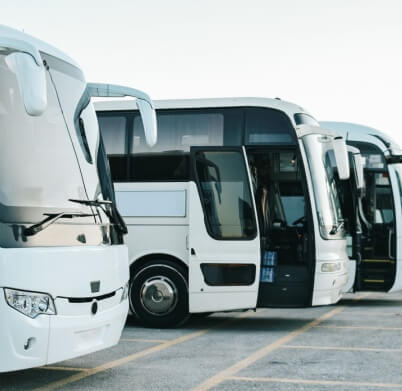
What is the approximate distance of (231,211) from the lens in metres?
13.1

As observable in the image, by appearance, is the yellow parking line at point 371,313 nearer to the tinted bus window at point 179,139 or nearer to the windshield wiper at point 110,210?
the tinted bus window at point 179,139

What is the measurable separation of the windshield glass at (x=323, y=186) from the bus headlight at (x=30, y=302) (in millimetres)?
6209

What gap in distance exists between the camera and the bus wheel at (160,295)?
43.5ft

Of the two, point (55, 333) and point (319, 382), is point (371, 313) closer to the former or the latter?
point (319, 382)

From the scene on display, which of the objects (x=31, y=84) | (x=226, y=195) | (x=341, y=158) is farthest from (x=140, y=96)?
(x=341, y=158)

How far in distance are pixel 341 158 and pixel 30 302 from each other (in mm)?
6847

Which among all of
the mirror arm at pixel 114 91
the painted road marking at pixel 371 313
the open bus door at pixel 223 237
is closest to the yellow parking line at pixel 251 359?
the open bus door at pixel 223 237

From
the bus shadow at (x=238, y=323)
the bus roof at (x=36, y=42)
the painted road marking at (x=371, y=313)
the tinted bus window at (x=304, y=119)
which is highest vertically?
the bus roof at (x=36, y=42)

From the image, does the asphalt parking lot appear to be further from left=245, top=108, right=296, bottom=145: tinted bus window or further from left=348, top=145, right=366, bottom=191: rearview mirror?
left=245, top=108, right=296, bottom=145: tinted bus window

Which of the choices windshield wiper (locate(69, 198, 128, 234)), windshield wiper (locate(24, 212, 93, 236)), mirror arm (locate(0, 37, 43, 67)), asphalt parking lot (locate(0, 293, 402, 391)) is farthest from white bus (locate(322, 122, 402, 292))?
mirror arm (locate(0, 37, 43, 67))

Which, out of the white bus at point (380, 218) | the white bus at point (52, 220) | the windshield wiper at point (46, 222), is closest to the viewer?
the white bus at point (52, 220)

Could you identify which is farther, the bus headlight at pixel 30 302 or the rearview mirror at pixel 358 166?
the rearview mirror at pixel 358 166

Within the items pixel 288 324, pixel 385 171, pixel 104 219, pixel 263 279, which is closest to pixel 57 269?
pixel 104 219

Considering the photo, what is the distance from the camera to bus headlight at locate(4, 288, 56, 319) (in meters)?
7.38
